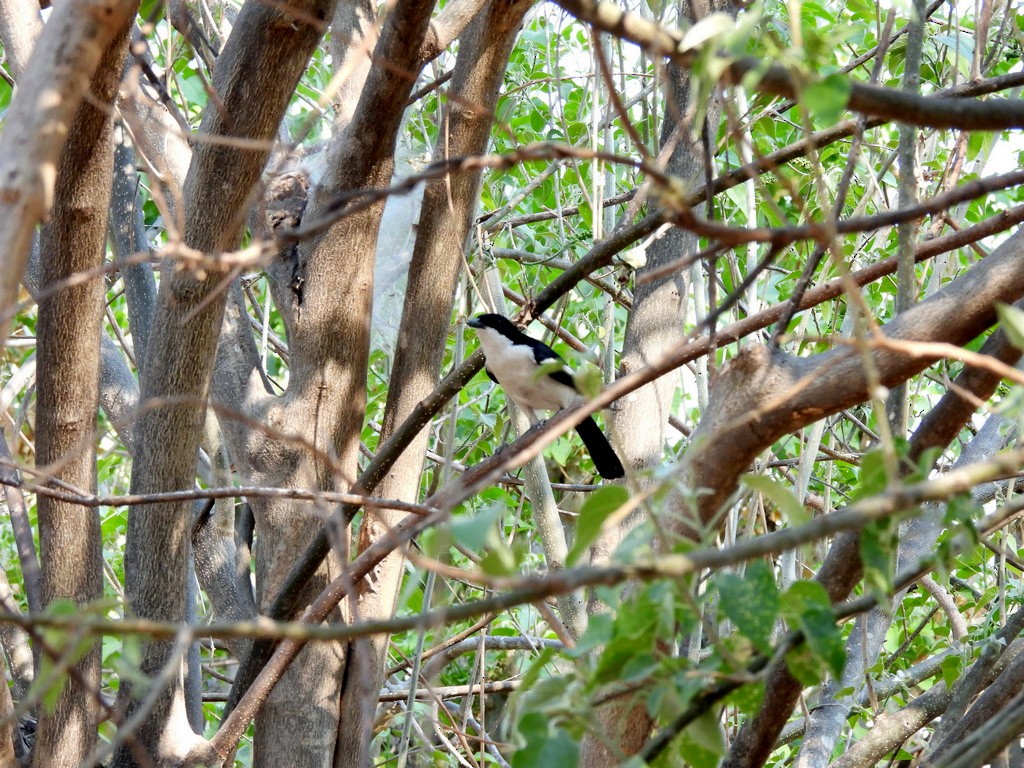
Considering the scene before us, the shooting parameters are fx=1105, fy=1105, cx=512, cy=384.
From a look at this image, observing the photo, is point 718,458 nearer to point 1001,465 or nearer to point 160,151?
point 1001,465

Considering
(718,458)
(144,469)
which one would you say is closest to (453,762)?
(144,469)

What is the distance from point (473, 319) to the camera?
471 centimetres

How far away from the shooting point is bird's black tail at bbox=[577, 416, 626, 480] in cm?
472

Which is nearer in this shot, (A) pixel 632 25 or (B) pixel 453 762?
(A) pixel 632 25

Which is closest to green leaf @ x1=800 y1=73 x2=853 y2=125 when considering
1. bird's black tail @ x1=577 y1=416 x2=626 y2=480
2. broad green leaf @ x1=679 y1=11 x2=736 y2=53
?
broad green leaf @ x1=679 y1=11 x2=736 y2=53

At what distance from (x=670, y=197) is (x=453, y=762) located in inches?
147

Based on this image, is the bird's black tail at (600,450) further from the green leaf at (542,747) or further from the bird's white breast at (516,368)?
the green leaf at (542,747)

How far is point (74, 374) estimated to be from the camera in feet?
8.15

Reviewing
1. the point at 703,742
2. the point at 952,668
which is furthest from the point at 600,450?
the point at 703,742

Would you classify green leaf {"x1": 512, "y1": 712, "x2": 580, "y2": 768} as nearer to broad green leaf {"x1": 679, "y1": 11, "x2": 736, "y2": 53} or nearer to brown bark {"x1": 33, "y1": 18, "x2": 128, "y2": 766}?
broad green leaf {"x1": 679, "y1": 11, "x2": 736, "y2": 53}

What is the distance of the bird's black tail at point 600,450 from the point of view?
15.5ft

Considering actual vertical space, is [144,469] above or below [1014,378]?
above

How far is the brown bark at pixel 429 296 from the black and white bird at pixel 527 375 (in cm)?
95

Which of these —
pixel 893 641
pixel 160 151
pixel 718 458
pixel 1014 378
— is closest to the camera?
pixel 1014 378
